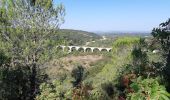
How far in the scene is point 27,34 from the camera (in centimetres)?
2138

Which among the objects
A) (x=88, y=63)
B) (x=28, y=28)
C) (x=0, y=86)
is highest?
(x=28, y=28)

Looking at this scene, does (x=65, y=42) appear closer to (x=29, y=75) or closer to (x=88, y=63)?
(x=29, y=75)

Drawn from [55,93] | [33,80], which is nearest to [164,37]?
[55,93]

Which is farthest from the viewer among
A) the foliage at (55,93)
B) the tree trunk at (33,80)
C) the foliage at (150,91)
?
the tree trunk at (33,80)

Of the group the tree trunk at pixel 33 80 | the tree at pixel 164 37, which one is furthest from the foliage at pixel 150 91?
the tree trunk at pixel 33 80

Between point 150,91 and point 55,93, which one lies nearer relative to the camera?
point 150,91

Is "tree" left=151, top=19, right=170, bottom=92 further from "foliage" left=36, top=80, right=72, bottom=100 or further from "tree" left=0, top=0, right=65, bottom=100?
"tree" left=0, top=0, right=65, bottom=100

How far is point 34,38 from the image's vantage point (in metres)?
21.7

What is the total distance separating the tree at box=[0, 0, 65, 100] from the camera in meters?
21.0

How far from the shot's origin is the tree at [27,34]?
2102 cm

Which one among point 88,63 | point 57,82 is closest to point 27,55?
point 57,82

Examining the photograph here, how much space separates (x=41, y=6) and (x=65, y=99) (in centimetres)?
957

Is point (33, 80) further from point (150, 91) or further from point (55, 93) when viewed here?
point (150, 91)

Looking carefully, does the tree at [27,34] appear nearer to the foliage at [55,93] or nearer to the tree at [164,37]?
the foliage at [55,93]
